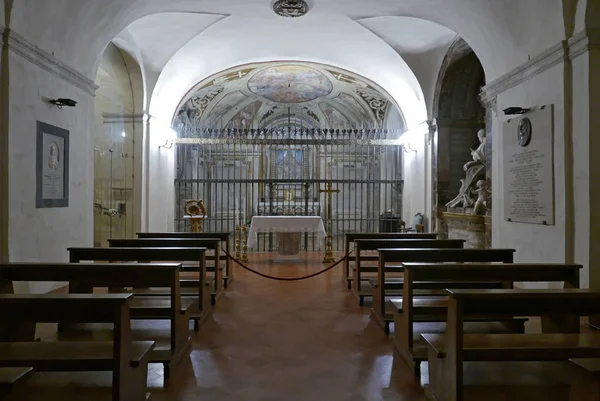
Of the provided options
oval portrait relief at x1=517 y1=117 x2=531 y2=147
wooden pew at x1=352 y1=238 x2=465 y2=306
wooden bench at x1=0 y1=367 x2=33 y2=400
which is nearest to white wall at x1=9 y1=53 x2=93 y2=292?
wooden bench at x1=0 y1=367 x2=33 y2=400

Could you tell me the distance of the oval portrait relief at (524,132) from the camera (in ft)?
21.1

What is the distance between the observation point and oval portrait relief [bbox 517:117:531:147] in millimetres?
6430

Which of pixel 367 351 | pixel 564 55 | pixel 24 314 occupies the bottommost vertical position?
pixel 367 351

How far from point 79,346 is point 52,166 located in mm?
4392

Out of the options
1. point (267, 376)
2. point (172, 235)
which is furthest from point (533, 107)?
point (172, 235)

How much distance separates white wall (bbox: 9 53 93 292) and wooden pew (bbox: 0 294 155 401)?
3.16 metres

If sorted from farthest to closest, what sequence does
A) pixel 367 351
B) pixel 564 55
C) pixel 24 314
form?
pixel 564 55 → pixel 367 351 → pixel 24 314

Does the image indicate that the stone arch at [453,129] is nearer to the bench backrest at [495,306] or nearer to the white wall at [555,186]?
the white wall at [555,186]

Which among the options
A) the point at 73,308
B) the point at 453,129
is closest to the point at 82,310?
the point at 73,308

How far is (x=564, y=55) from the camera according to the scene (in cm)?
560

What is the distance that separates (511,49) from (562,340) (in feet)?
17.9

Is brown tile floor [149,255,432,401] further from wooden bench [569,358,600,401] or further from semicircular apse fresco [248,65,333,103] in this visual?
semicircular apse fresco [248,65,333,103]

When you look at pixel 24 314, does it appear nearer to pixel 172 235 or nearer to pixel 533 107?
pixel 172 235

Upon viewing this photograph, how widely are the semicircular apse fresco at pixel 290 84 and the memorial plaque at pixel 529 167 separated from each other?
25.8 ft
